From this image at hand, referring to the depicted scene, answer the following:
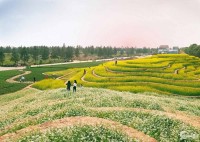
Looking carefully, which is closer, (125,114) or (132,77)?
(125,114)

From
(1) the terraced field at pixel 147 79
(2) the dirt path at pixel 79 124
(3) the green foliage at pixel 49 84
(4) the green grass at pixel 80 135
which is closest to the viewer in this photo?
(4) the green grass at pixel 80 135

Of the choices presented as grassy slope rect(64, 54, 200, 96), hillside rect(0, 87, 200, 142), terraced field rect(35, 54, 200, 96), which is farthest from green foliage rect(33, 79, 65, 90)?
hillside rect(0, 87, 200, 142)

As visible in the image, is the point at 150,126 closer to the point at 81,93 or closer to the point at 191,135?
the point at 191,135

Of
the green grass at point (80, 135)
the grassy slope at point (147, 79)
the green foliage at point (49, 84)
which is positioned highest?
the green grass at point (80, 135)

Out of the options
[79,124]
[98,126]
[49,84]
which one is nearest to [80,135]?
[79,124]

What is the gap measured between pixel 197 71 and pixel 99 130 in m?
79.2

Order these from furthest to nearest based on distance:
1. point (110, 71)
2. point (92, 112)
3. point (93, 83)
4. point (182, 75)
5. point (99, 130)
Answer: point (110, 71) < point (182, 75) < point (93, 83) < point (92, 112) < point (99, 130)

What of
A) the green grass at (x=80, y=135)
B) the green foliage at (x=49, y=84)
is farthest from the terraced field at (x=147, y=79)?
the green grass at (x=80, y=135)

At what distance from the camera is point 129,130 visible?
2866 centimetres

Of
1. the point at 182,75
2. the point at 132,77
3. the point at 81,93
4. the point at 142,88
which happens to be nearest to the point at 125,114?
→ the point at 81,93

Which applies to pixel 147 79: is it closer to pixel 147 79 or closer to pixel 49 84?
pixel 147 79

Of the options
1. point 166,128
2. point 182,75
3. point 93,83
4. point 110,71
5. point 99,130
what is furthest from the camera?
point 110,71

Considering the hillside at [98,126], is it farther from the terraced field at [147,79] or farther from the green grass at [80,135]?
the terraced field at [147,79]

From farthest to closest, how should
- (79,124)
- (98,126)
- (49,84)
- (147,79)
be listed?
1. (49,84)
2. (147,79)
3. (79,124)
4. (98,126)
